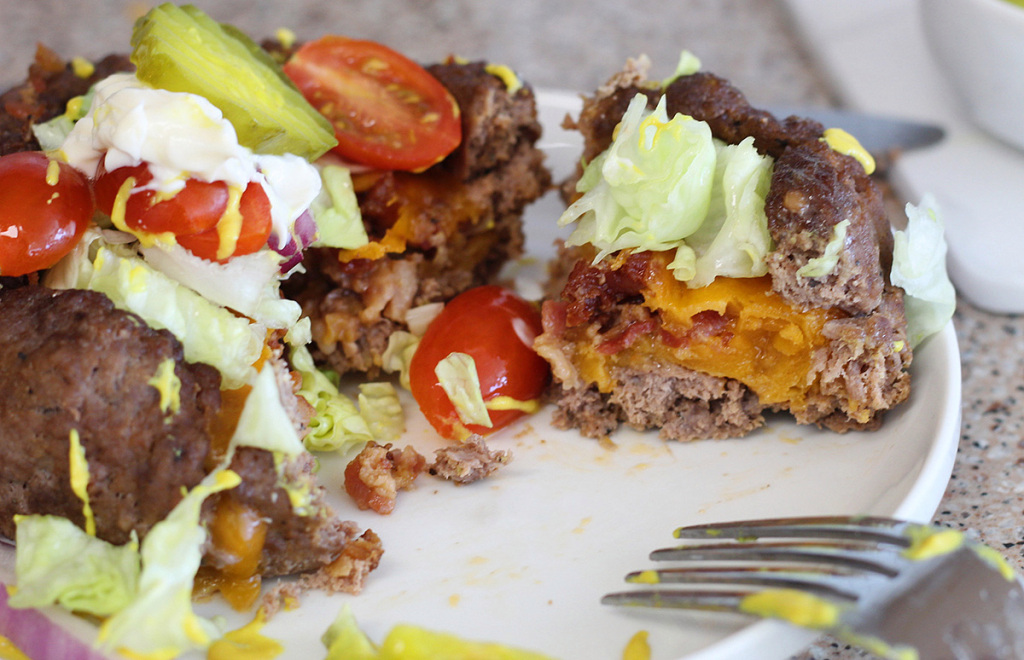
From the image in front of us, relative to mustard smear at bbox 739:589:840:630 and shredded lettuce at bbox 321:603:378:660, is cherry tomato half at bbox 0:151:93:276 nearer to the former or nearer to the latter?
shredded lettuce at bbox 321:603:378:660

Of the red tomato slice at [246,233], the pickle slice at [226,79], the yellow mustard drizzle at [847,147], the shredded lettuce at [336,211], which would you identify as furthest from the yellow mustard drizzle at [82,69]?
the yellow mustard drizzle at [847,147]

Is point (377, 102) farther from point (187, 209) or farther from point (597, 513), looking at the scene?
point (597, 513)

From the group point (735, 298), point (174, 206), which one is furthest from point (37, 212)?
point (735, 298)

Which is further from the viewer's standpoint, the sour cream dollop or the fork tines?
the sour cream dollop

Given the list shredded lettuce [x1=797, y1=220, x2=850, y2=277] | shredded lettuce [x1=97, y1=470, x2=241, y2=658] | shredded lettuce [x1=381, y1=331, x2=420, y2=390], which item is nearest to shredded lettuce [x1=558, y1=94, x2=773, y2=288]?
shredded lettuce [x1=797, y1=220, x2=850, y2=277]

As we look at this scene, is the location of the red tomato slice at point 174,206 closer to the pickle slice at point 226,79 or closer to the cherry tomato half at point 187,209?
the cherry tomato half at point 187,209
